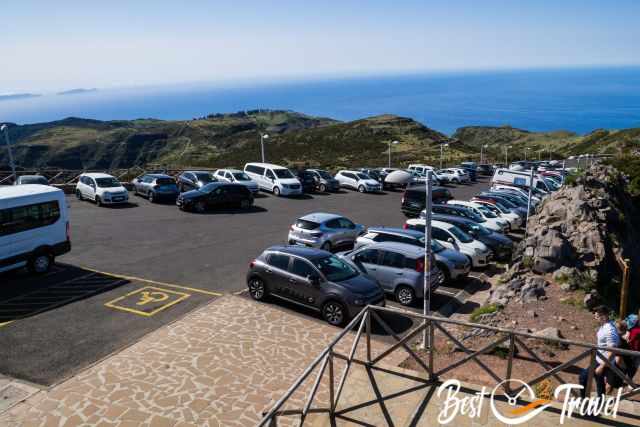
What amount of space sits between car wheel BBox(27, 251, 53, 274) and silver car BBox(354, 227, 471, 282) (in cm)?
1034

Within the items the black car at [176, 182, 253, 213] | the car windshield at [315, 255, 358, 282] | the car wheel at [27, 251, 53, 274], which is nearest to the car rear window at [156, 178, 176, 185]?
the black car at [176, 182, 253, 213]

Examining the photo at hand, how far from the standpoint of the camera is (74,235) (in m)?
21.1

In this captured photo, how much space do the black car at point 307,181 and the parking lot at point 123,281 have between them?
7.00 metres

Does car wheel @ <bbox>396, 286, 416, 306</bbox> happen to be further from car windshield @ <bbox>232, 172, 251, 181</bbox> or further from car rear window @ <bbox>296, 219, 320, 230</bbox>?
car windshield @ <bbox>232, 172, 251, 181</bbox>

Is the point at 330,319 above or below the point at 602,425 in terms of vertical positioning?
below

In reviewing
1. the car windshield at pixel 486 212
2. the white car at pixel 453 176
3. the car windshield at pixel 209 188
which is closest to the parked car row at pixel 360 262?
the car windshield at pixel 486 212

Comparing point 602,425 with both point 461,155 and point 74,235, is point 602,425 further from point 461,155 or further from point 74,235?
point 461,155

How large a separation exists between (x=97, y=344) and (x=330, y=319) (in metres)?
5.57

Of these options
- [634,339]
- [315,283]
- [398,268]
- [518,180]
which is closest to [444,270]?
[398,268]

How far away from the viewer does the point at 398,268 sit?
1449cm

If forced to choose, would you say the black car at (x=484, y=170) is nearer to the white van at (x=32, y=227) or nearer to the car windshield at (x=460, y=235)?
the car windshield at (x=460, y=235)

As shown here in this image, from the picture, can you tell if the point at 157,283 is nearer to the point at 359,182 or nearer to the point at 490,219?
the point at 490,219

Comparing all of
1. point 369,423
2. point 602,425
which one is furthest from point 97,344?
point 602,425

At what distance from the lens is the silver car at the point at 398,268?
14.2m
